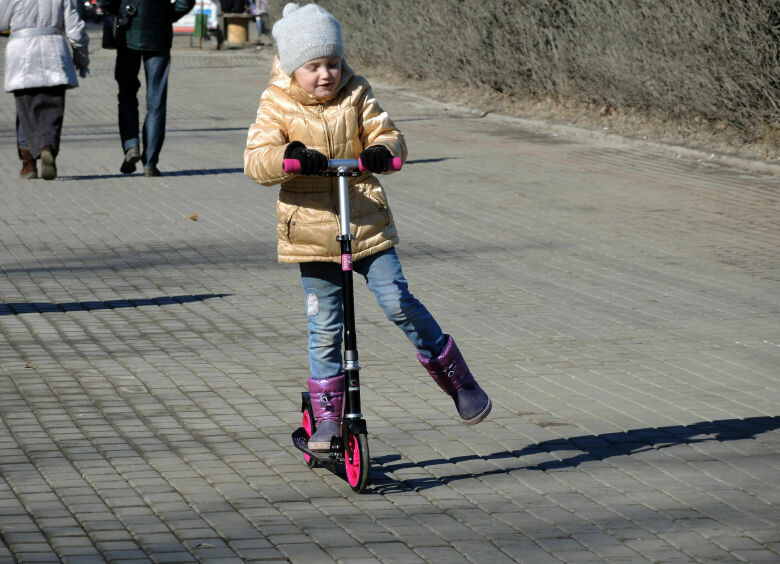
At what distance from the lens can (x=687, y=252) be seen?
10688mm

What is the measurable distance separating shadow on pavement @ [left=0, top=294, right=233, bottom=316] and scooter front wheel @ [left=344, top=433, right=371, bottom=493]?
373cm

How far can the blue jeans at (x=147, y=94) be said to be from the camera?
1391 centimetres

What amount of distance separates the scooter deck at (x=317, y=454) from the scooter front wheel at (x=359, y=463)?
121 mm

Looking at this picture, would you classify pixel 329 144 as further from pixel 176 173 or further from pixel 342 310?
pixel 176 173

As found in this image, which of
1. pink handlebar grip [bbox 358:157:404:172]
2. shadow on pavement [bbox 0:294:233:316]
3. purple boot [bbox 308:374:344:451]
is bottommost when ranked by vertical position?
shadow on pavement [bbox 0:294:233:316]

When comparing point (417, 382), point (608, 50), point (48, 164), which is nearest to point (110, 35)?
point (48, 164)

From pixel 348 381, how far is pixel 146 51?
9338 mm

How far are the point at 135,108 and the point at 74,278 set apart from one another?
520 centimetres

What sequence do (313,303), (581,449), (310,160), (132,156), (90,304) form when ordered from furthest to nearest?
(132,156), (90,304), (581,449), (313,303), (310,160)

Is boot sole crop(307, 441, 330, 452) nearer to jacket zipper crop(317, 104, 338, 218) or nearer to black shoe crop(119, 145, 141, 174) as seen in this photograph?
jacket zipper crop(317, 104, 338, 218)

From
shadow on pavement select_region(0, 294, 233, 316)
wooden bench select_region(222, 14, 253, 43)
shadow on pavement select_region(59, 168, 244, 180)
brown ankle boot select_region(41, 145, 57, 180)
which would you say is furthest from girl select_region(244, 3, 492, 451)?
wooden bench select_region(222, 14, 253, 43)

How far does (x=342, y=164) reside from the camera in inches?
195

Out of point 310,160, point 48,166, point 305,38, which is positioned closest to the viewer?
point 310,160

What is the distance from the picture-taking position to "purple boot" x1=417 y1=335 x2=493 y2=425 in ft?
17.7
